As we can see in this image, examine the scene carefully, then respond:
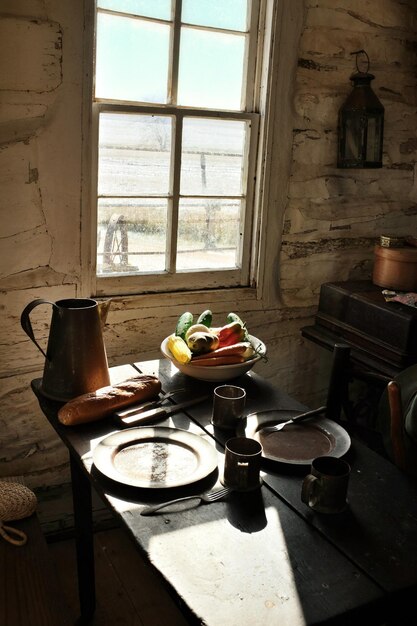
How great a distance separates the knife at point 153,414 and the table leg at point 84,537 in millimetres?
305

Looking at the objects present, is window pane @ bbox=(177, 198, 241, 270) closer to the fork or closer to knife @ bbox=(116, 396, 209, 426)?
knife @ bbox=(116, 396, 209, 426)

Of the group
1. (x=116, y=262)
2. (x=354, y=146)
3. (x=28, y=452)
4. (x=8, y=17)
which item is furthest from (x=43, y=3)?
(x=28, y=452)

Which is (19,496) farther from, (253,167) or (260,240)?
(253,167)

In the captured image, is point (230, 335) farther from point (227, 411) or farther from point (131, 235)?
point (131, 235)

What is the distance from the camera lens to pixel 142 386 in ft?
6.72

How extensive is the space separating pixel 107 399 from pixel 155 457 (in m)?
0.28

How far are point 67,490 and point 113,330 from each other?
2.46 feet

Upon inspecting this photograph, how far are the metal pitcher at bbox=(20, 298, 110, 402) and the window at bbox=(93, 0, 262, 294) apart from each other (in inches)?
27.6

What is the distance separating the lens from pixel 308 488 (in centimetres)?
155

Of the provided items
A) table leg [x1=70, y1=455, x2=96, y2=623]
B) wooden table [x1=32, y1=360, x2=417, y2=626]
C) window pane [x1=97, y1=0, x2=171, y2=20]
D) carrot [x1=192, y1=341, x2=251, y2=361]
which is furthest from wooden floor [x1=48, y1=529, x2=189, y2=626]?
window pane [x1=97, y1=0, x2=171, y2=20]

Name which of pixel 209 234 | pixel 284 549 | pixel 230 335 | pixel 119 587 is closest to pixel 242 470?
pixel 284 549

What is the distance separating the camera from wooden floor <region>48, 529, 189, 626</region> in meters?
2.49

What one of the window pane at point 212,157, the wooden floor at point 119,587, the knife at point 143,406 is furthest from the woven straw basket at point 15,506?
the window pane at point 212,157

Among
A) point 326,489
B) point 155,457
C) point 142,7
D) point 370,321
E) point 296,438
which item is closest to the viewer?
point 326,489
